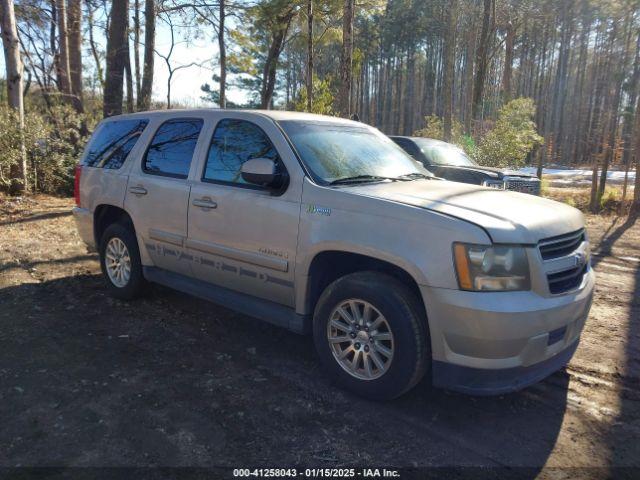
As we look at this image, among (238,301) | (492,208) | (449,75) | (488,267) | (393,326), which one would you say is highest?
(449,75)

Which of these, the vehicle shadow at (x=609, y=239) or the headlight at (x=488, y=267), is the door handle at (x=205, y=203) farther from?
the vehicle shadow at (x=609, y=239)

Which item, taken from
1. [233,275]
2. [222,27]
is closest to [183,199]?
[233,275]

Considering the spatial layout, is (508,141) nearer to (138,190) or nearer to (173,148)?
(173,148)

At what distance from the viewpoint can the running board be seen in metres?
3.87

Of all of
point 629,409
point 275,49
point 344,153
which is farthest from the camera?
point 275,49

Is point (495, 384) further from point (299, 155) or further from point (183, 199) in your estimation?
point (183, 199)

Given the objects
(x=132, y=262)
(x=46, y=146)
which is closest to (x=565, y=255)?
(x=132, y=262)

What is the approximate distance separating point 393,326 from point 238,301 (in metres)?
1.52

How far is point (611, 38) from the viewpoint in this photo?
131 feet

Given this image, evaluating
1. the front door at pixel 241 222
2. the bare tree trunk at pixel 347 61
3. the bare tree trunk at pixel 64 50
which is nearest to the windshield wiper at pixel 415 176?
the front door at pixel 241 222

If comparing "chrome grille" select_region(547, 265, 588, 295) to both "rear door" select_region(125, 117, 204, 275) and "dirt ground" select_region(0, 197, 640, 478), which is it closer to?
"dirt ground" select_region(0, 197, 640, 478)

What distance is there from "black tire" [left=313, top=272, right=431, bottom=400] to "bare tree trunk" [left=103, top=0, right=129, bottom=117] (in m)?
11.9

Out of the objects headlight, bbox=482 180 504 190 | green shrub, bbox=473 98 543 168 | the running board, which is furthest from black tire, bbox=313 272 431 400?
green shrub, bbox=473 98 543 168

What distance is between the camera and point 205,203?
4395 millimetres
